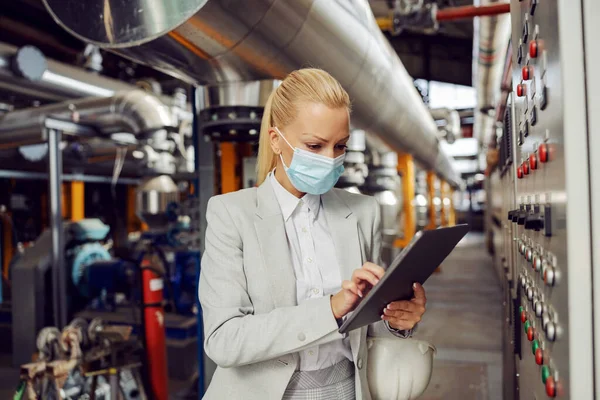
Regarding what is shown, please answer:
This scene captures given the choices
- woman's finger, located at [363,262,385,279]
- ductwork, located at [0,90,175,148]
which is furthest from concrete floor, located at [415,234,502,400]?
ductwork, located at [0,90,175,148]

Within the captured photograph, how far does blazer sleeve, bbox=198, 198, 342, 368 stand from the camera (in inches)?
39.3

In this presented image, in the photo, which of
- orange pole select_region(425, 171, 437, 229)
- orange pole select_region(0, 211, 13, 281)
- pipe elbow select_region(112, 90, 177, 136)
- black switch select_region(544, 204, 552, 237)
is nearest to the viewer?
black switch select_region(544, 204, 552, 237)

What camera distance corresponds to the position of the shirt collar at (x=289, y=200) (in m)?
1.19

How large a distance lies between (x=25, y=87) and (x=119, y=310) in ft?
7.11

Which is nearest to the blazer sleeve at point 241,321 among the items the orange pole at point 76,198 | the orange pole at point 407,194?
the orange pole at point 407,194

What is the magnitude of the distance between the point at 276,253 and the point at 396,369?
0.41m

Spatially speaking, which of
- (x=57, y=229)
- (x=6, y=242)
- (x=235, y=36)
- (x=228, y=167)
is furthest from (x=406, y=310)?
(x=6, y=242)

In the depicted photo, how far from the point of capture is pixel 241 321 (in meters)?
1.03

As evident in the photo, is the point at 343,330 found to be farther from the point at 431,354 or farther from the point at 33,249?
the point at 33,249

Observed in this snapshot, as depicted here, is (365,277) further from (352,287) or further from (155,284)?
(155,284)

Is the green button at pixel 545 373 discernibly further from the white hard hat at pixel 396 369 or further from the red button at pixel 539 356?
the white hard hat at pixel 396 369

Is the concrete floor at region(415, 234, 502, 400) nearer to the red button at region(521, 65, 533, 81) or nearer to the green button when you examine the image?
the green button

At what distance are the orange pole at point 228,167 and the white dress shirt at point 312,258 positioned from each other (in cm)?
147

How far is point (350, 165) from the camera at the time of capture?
3752mm
